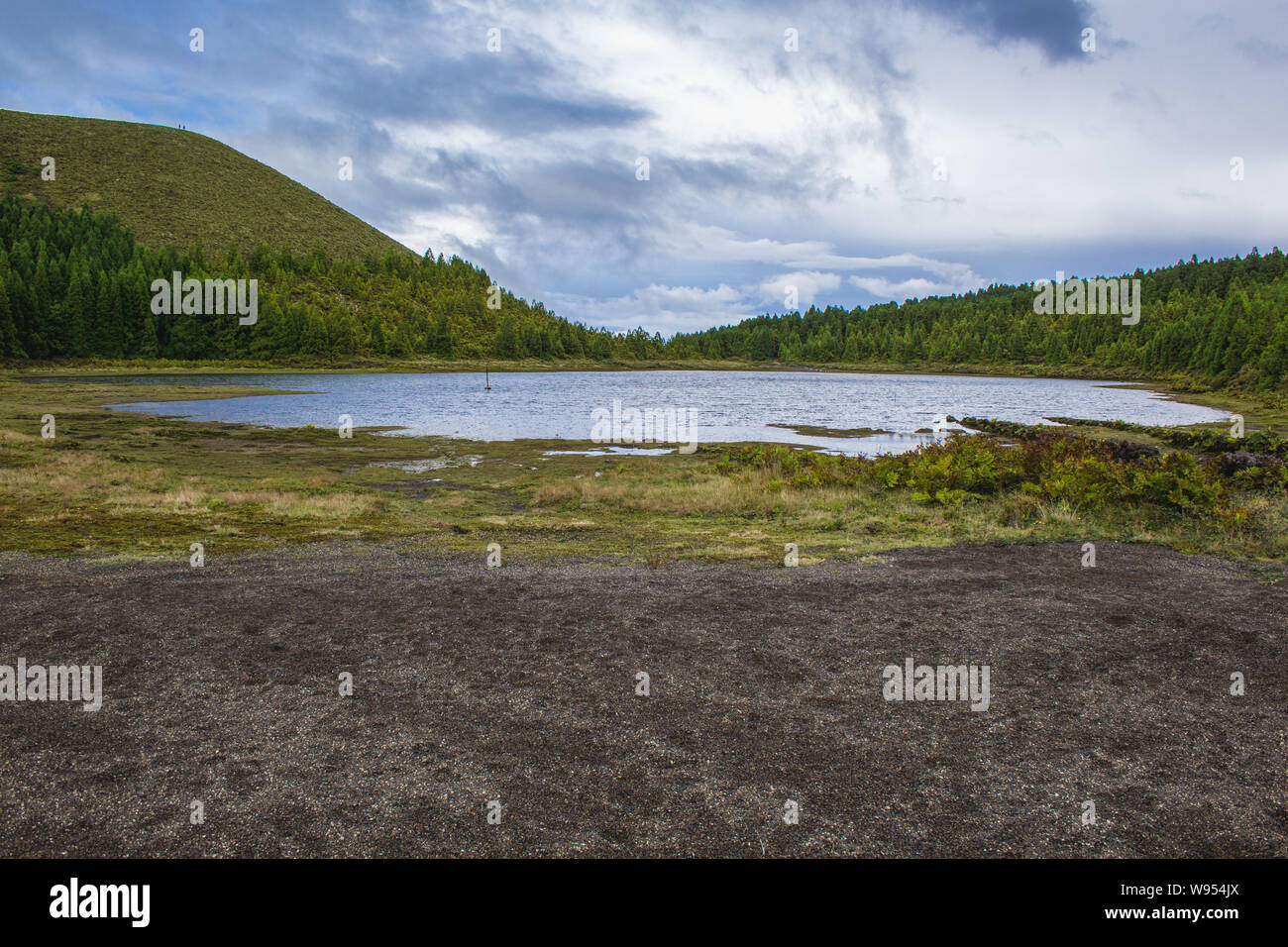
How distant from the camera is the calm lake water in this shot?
185 feet

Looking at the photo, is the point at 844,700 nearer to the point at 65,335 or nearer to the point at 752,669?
the point at 752,669

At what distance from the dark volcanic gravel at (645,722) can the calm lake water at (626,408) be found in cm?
3367

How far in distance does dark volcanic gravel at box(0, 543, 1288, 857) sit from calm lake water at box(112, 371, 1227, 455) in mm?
33674

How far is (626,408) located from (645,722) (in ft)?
240

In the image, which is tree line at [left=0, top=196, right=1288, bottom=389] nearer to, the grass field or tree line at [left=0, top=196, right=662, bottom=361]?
tree line at [left=0, top=196, right=662, bottom=361]

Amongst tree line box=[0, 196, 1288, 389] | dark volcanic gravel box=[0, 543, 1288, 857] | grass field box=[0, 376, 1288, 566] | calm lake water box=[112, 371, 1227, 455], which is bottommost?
dark volcanic gravel box=[0, 543, 1288, 857]

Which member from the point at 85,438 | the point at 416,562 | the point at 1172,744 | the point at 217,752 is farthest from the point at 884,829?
the point at 85,438

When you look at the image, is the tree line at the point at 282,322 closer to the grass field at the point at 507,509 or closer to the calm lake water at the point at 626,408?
the calm lake water at the point at 626,408

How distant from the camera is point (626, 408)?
80125 mm

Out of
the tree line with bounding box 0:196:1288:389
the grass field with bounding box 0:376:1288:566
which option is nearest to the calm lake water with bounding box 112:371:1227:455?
the grass field with bounding box 0:376:1288:566

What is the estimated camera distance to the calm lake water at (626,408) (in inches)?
2224

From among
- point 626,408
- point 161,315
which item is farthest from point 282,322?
point 626,408

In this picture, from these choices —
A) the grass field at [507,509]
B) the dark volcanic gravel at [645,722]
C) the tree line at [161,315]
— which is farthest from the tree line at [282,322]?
the dark volcanic gravel at [645,722]

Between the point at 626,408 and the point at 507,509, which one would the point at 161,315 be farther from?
the point at 507,509
